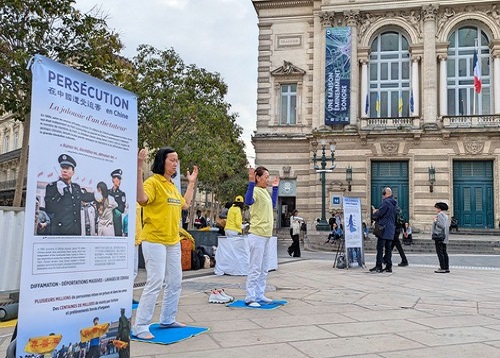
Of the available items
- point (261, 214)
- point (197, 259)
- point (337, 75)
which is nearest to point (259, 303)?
point (261, 214)

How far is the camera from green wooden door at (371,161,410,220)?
29.5 m

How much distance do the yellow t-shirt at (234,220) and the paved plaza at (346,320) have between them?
5.84ft

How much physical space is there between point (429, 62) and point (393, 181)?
23.6 feet

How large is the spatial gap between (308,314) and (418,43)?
2650cm

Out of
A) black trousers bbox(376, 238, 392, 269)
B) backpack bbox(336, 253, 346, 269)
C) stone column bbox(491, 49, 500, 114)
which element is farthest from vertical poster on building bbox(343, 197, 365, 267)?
stone column bbox(491, 49, 500, 114)

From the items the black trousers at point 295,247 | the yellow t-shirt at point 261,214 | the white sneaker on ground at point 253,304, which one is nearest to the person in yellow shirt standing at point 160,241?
the white sneaker on ground at point 253,304

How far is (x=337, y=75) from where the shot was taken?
99.1 ft

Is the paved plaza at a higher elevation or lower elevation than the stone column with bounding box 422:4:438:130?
lower

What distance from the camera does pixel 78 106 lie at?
11.5 feet

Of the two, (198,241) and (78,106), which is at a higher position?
(78,106)

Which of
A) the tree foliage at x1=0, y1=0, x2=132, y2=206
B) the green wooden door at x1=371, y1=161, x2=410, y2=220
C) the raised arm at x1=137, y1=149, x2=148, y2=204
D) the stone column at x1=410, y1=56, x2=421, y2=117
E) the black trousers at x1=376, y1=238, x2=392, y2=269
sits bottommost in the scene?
the black trousers at x1=376, y1=238, x2=392, y2=269

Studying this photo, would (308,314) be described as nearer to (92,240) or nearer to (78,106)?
(92,240)

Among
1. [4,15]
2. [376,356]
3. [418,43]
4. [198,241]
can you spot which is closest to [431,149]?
[418,43]

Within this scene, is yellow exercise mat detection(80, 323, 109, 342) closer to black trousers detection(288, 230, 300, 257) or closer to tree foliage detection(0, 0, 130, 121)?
tree foliage detection(0, 0, 130, 121)
